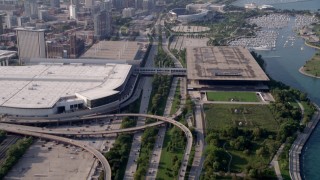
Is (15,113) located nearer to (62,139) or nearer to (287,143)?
(62,139)

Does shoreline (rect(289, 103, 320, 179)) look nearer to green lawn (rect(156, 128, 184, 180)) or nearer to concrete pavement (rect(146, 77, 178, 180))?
green lawn (rect(156, 128, 184, 180))

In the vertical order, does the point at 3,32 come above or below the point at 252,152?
above

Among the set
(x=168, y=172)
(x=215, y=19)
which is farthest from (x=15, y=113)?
(x=215, y=19)

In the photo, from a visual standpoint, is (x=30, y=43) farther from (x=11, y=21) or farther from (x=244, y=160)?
(x=244, y=160)

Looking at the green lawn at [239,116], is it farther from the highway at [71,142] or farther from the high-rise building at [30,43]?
the high-rise building at [30,43]

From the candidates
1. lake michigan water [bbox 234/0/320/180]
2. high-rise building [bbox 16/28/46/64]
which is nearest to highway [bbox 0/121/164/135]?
lake michigan water [bbox 234/0/320/180]

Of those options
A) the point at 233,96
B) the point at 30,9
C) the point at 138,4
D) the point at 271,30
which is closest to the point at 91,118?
the point at 233,96
